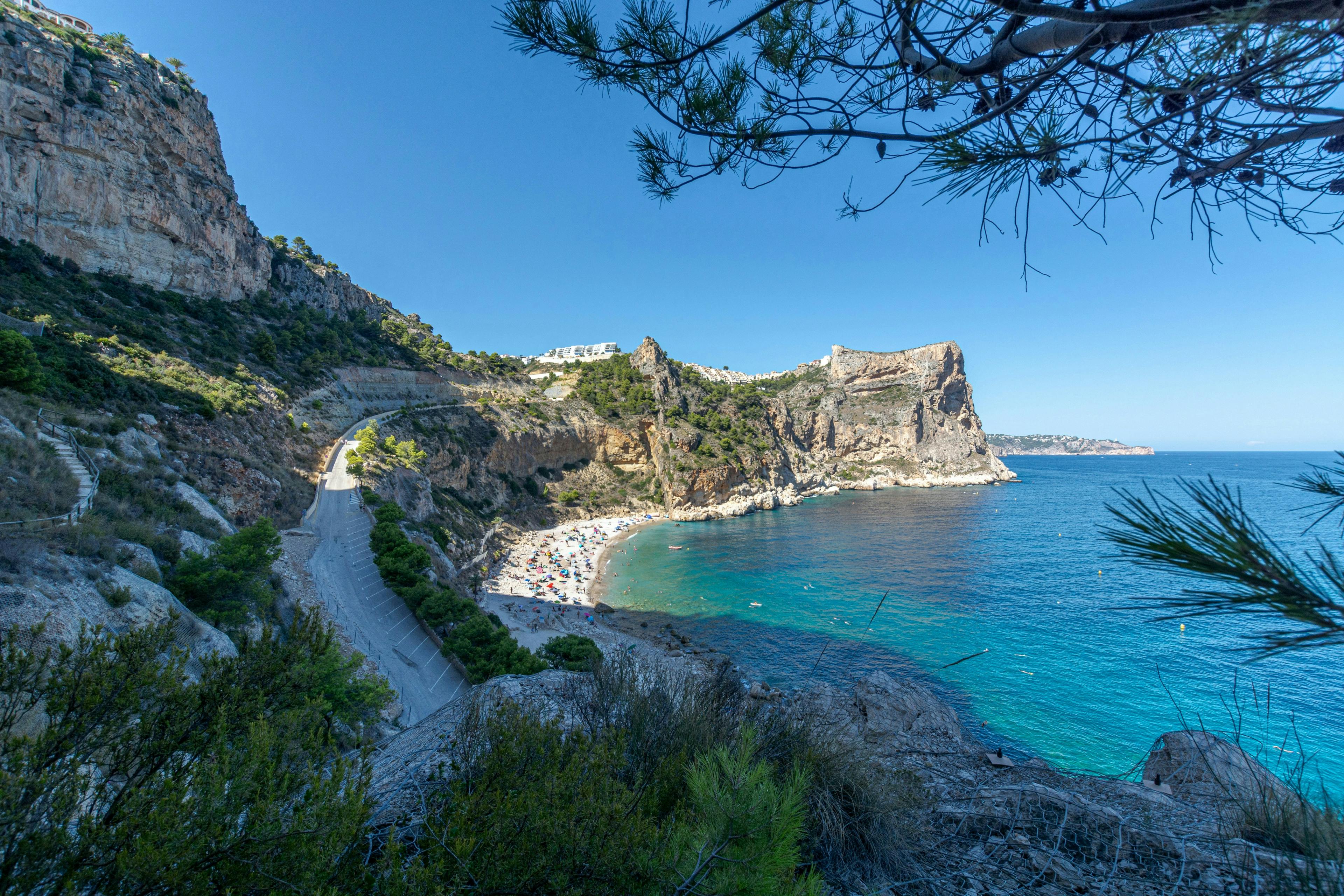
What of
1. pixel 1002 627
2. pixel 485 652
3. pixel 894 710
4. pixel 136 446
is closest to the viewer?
pixel 894 710

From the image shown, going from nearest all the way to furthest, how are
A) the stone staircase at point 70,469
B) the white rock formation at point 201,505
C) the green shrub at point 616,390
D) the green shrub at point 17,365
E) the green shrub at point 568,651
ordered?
the stone staircase at point 70,469
the white rock formation at point 201,505
the green shrub at point 17,365
the green shrub at point 568,651
the green shrub at point 616,390

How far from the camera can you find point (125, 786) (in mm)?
2963

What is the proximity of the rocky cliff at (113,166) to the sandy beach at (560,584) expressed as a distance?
73.6 ft

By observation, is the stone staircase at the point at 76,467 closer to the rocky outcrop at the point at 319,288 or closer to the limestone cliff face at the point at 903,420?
the rocky outcrop at the point at 319,288

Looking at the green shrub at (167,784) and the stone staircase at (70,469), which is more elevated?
the stone staircase at (70,469)

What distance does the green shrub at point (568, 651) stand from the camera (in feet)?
45.3

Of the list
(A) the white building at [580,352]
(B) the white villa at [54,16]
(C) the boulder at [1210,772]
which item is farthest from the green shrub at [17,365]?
(A) the white building at [580,352]

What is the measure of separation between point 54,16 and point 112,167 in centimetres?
1344

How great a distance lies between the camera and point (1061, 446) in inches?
7072

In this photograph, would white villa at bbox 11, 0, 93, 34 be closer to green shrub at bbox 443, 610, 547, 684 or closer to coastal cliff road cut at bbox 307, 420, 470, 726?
coastal cliff road cut at bbox 307, 420, 470, 726

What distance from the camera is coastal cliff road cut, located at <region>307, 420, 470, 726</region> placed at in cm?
1168

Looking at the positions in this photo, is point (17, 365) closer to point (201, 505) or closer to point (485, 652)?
point (201, 505)

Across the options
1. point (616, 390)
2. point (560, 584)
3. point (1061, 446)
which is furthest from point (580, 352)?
point (1061, 446)

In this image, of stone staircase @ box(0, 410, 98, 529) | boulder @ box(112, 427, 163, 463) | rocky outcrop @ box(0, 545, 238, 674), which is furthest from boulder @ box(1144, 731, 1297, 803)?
boulder @ box(112, 427, 163, 463)
